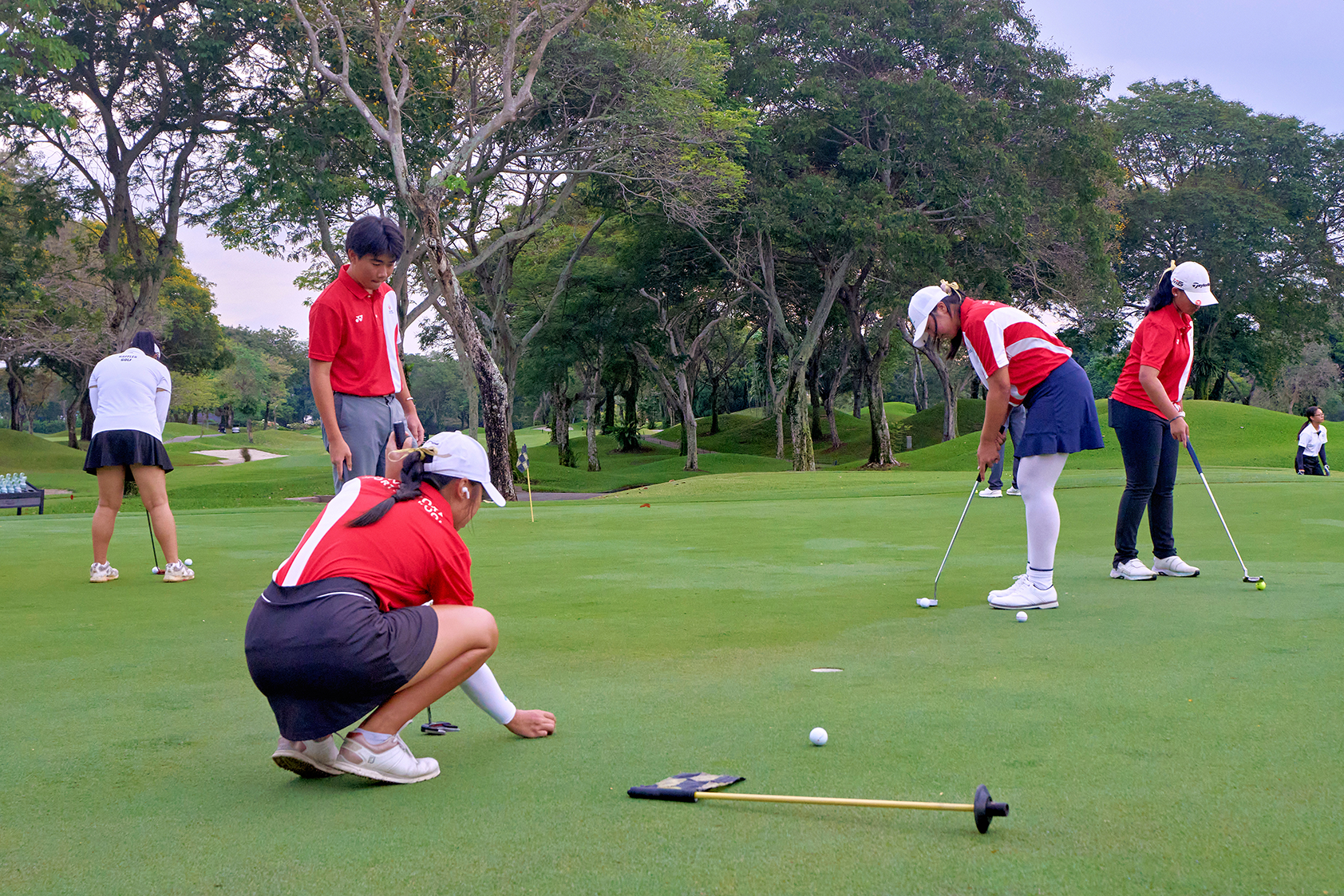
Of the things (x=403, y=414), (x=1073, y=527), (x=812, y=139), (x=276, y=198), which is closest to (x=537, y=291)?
(x=812, y=139)

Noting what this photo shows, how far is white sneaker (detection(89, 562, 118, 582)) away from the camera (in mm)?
7609

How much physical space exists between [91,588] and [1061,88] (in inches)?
1091

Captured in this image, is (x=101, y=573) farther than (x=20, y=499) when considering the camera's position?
No

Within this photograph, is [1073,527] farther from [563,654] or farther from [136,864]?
[136,864]

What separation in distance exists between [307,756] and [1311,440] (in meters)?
23.8

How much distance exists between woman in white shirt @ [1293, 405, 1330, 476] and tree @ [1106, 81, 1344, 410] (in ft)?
65.8

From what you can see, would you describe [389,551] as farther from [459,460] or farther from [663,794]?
[663,794]

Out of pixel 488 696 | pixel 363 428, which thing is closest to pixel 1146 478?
pixel 363 428

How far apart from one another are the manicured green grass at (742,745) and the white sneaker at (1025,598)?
Answer: 13cm

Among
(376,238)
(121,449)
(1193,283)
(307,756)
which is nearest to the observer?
(307,756)

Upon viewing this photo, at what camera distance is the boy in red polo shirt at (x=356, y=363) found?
5953 millimetres

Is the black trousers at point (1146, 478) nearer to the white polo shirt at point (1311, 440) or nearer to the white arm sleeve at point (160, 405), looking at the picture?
the white arm sleeve at point (160, 405)

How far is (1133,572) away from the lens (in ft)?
23.3

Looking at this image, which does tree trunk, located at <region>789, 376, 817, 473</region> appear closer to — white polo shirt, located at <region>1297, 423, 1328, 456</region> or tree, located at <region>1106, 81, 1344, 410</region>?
white polo shirt, located at <region>1297, 423, 1328, 456</region>
